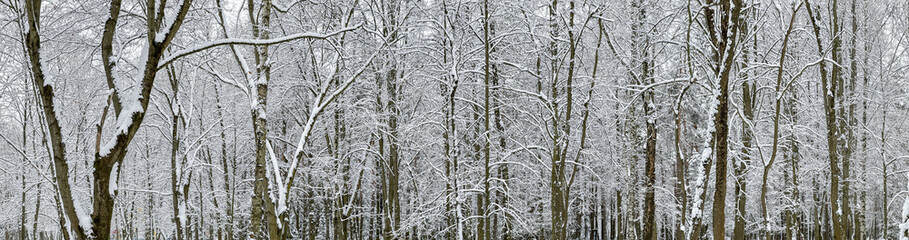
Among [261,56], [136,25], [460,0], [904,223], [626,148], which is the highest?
[460,0]

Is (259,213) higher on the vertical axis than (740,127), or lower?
lower

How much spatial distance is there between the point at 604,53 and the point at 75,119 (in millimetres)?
13011

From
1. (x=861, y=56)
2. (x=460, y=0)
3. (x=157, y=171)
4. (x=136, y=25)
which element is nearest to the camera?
(x=136, y=25)

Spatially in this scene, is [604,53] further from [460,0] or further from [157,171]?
[157,171]

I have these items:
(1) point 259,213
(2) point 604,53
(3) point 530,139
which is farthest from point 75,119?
(2) point 604,53

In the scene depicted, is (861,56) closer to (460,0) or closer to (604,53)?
(604,53)

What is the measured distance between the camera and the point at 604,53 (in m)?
14.5

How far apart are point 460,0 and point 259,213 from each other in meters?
5.54

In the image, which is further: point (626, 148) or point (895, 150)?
point (895, 150)

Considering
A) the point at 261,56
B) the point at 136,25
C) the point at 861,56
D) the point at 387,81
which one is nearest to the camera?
the point at 261,56

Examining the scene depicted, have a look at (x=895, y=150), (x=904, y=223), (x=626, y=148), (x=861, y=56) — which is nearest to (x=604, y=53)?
(x=626, y=148)

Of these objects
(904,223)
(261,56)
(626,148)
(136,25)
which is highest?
(136,25)

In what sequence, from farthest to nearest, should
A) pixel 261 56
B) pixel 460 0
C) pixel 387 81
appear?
1. pixel 387 81
2. pixel 460 0
3. pixel 261 56

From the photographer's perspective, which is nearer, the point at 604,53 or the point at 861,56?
the point at 604,53
